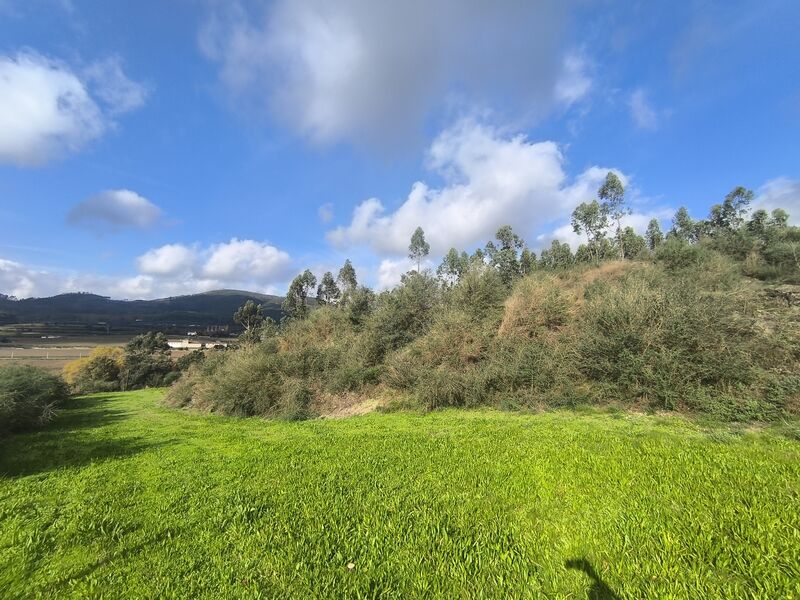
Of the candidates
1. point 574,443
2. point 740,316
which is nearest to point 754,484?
point 574,443

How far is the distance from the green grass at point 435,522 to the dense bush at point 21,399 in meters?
7.92

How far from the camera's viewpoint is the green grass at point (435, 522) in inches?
109

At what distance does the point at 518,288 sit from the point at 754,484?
13805 mm

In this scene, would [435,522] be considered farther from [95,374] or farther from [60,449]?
[95,374]

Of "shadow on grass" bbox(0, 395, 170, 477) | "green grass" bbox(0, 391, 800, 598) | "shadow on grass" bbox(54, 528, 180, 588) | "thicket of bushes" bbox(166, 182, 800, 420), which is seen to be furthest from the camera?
"thicket of bushes" bbox(166, 182, 800, 420)

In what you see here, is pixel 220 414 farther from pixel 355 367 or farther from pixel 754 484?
pixel 754 484

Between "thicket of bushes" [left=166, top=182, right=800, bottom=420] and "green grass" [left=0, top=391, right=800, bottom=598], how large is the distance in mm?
3145

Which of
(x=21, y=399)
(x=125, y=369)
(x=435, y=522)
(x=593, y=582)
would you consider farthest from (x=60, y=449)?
(x=125, y=369)

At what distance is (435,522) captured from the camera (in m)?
3.73

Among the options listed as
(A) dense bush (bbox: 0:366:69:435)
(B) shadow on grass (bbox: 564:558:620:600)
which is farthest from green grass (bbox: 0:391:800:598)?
(A) dense bush (bbox: 0:366:69:435)

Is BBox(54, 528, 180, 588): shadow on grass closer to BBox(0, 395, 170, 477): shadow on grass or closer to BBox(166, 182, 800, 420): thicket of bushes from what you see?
BBox(0, 395, 170, 477): shadow on grass

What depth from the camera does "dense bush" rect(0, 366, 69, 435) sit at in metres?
12.4

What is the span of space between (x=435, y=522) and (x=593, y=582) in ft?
5.29

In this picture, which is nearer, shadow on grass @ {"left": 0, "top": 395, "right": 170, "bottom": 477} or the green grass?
the green grass
